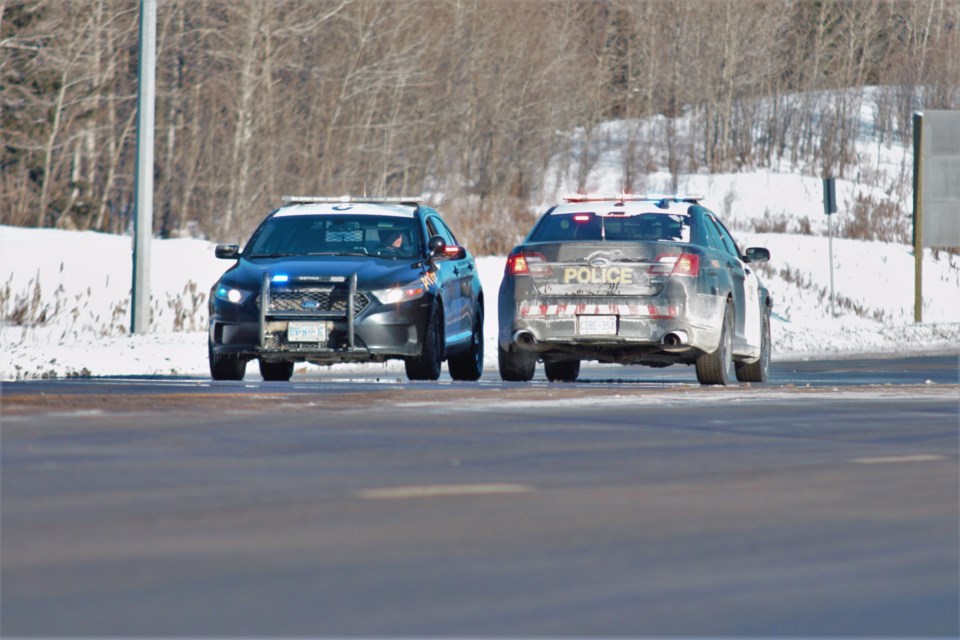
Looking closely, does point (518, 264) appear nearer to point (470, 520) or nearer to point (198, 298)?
point (470, 520)

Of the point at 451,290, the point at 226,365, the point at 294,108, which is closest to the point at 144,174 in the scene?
the point at 451,290

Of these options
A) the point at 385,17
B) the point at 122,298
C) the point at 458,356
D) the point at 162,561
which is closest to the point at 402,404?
the point at 458,356

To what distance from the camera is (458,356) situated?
63.8 feet

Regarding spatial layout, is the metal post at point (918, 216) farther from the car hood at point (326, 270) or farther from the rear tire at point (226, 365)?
the rear tire at point (226, 365)

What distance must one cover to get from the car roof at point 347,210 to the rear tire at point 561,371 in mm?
2146

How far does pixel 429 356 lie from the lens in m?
17.8

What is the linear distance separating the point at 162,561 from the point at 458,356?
1285 centimetres

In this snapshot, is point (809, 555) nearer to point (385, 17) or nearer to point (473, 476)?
point (473, 476)

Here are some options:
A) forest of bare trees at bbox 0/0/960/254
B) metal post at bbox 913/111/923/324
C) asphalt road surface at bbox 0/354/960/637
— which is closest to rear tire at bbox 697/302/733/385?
asphalt road surface at bbox 0/354/960/637

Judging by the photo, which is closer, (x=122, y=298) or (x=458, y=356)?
(x=458, y=356)

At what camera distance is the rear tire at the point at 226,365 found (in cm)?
1780

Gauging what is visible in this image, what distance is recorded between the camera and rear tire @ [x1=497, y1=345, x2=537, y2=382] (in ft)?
58.5

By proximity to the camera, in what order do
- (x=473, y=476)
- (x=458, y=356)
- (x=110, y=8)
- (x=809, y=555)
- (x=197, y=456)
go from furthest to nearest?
(x=110, y=8), (x=458, y=356), (x=197, y=456), (x=473, y=476), (x=809, y=555)

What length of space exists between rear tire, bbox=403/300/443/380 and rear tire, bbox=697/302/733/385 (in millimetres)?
2438
